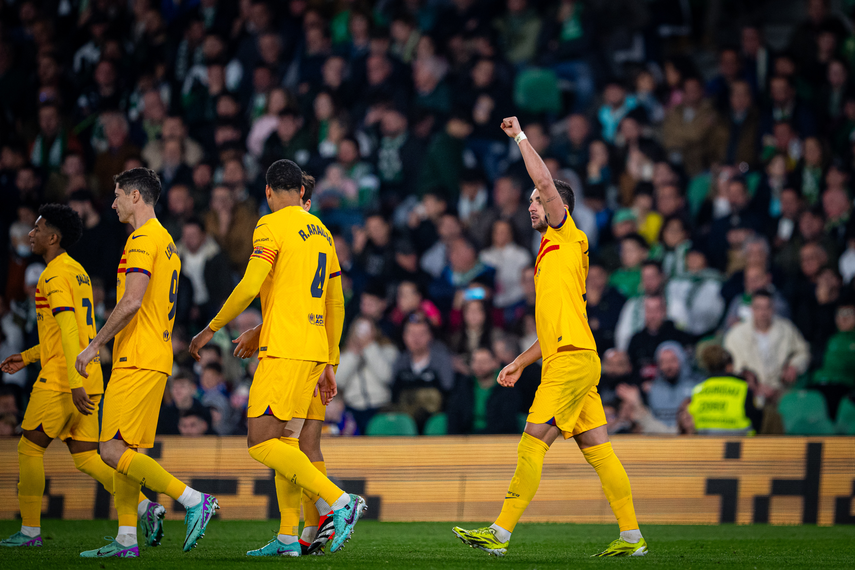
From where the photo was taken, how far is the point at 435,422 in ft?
34.8

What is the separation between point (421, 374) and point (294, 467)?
5.05 meters

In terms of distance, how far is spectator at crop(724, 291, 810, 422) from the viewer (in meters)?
10.6

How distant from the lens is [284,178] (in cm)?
630

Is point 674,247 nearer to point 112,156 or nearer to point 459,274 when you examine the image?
point 459,274

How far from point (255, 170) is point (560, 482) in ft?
22.2

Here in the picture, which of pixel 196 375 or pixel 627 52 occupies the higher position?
pixel 627 52

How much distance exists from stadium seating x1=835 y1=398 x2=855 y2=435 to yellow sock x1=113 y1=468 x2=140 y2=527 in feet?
23.7

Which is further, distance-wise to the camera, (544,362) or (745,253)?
(745,253)

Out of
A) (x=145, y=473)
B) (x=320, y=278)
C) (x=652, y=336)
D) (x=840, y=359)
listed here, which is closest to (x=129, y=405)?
(x=145, y=473)

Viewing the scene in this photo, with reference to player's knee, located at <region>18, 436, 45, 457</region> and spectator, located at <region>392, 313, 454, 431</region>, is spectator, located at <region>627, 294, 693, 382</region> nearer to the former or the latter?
spectator, located at <region>392, 313, 454, 431</region>

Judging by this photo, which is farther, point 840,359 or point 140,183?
point 840,359

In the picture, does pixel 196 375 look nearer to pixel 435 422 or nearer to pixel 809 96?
pixel 435 422

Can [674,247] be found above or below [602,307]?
above

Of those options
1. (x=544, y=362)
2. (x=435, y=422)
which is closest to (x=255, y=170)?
(x=435, y=422)
